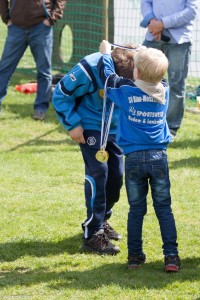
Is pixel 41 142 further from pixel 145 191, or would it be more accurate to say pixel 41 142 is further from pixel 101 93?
pixel 145 191

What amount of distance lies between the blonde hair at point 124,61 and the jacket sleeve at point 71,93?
0.79 feet

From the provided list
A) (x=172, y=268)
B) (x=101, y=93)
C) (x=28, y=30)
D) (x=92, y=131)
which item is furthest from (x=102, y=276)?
(x=28, y=30)

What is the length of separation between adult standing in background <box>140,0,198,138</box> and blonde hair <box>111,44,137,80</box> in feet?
11.8

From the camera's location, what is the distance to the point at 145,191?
516 centimetres

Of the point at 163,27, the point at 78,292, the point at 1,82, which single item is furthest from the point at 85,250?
the point at 1,82

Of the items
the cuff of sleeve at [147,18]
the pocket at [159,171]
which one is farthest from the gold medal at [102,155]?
the cuff of sleeve at [147,18]

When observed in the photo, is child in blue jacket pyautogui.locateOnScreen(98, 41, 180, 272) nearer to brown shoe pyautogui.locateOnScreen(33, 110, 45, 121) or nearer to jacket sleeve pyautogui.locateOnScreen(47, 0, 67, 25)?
jacket sleeve pyautogui.locateOnScreen(47, 0, 67, 25)

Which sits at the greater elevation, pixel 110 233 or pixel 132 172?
pixel 132 172

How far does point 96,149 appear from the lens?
5.54 m

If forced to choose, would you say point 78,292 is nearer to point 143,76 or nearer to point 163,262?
point 163,262

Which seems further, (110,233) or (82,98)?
(110,233)

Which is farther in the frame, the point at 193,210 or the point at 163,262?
the point at 193,210

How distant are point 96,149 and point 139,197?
58 centimetres

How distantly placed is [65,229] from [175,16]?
11.6 feet
